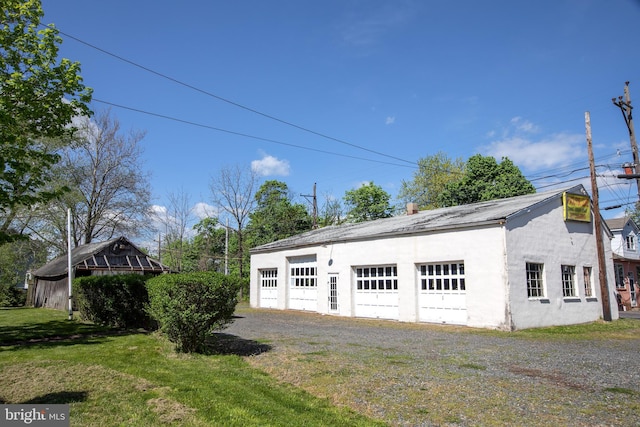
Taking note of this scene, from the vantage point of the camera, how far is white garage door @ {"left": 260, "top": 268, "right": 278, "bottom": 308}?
85.0ft

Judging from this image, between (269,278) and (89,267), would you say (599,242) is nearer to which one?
(269,278)

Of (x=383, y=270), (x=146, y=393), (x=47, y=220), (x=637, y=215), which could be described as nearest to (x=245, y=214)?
(x=47, y=220)

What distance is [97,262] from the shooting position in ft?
88.2

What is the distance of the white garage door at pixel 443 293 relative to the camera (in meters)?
15.6

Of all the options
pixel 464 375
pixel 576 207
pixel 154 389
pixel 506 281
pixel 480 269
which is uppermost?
pixel 576 207

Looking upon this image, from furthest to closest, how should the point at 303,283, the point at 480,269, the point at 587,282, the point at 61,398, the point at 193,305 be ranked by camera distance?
the point at 303,283
the point at 587,282
the point at 480,269
the point at 193,305
the point at 61,398

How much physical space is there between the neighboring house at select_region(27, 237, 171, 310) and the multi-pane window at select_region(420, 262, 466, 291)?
20108 mm

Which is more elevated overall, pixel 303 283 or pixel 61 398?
pixel 303 283

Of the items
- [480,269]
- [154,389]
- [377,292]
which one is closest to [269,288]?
[377,292]

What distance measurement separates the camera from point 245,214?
4284cm

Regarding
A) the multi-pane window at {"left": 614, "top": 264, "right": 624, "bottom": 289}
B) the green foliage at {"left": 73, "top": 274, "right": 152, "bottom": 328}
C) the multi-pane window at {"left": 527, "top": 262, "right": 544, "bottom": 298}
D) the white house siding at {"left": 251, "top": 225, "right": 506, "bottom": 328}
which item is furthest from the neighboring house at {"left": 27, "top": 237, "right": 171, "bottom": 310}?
the multi-pane window at {"left": 614, "top": 264, "right": 624, "bottom": 289}

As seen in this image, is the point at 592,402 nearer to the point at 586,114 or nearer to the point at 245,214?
the point at 586,114

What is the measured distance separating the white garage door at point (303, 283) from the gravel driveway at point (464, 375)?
1048 cm

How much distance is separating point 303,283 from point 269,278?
3627 mm
